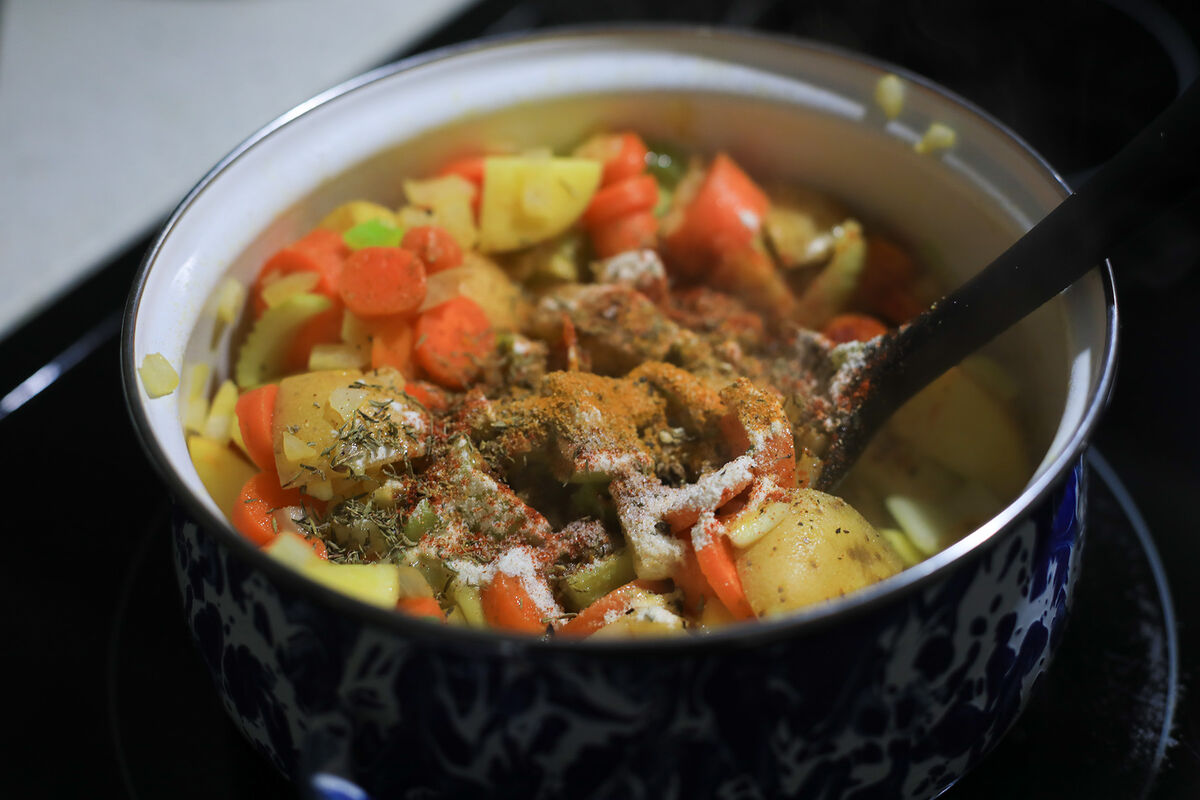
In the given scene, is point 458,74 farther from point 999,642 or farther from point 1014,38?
point 1014,38

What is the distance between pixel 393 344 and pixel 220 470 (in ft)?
0.77

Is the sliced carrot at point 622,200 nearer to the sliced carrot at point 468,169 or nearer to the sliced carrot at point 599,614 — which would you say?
the sliced carrot at point 468,169

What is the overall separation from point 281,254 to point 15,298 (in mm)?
574

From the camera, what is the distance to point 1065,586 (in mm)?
801

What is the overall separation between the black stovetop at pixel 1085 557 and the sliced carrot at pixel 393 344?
0.38m

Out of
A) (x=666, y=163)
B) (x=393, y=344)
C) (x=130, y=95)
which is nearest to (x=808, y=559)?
(x=393, y=344)

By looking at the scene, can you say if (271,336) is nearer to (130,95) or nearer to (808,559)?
(808,559)

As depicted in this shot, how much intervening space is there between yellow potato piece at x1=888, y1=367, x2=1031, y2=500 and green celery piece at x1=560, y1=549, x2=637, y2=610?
15.4 inches

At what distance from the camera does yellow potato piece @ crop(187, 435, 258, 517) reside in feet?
3.07

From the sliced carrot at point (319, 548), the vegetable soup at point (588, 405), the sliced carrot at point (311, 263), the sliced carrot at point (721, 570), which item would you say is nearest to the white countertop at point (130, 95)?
the sliced carrot at point (311, 263)

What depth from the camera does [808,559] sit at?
78cm

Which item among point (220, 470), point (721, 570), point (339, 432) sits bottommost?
point (220, 470)

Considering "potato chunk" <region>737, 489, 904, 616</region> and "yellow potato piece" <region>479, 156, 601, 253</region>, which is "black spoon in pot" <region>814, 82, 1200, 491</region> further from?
"yellow potato piece" <region>479, 156, 601, 253</region>

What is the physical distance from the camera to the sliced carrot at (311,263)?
3.65 feet
